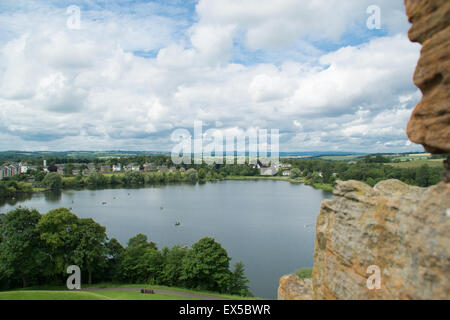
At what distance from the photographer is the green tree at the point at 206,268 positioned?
20453mm

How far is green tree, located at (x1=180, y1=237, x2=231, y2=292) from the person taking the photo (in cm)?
2045

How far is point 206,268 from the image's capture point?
20.5m

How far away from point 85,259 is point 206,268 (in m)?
9.05

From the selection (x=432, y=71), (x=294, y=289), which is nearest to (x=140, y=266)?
(x=294, y=289)

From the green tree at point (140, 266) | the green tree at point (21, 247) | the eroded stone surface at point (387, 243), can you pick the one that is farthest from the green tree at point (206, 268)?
the eroded stone surface at point (387, 243)

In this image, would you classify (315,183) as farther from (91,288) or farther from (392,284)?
(392,284)

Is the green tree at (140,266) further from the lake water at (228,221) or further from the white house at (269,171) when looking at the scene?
the white house at (269,171)

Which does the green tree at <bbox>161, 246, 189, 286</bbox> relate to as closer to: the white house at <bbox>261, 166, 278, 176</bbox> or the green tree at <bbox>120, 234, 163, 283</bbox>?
the green tree at <bbox>120, 234, 163, 283</bbox>

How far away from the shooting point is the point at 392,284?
5.32 meters

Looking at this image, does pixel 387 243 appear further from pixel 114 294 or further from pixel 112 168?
pixel 112 168

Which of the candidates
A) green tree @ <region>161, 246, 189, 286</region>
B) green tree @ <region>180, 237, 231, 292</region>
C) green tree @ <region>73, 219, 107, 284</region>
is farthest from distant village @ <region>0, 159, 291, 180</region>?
green tree @ <region>180, 237, 231, 292</region>

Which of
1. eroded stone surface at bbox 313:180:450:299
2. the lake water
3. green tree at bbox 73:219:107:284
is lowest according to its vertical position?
the lake water

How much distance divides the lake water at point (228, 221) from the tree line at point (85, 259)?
215 inches
